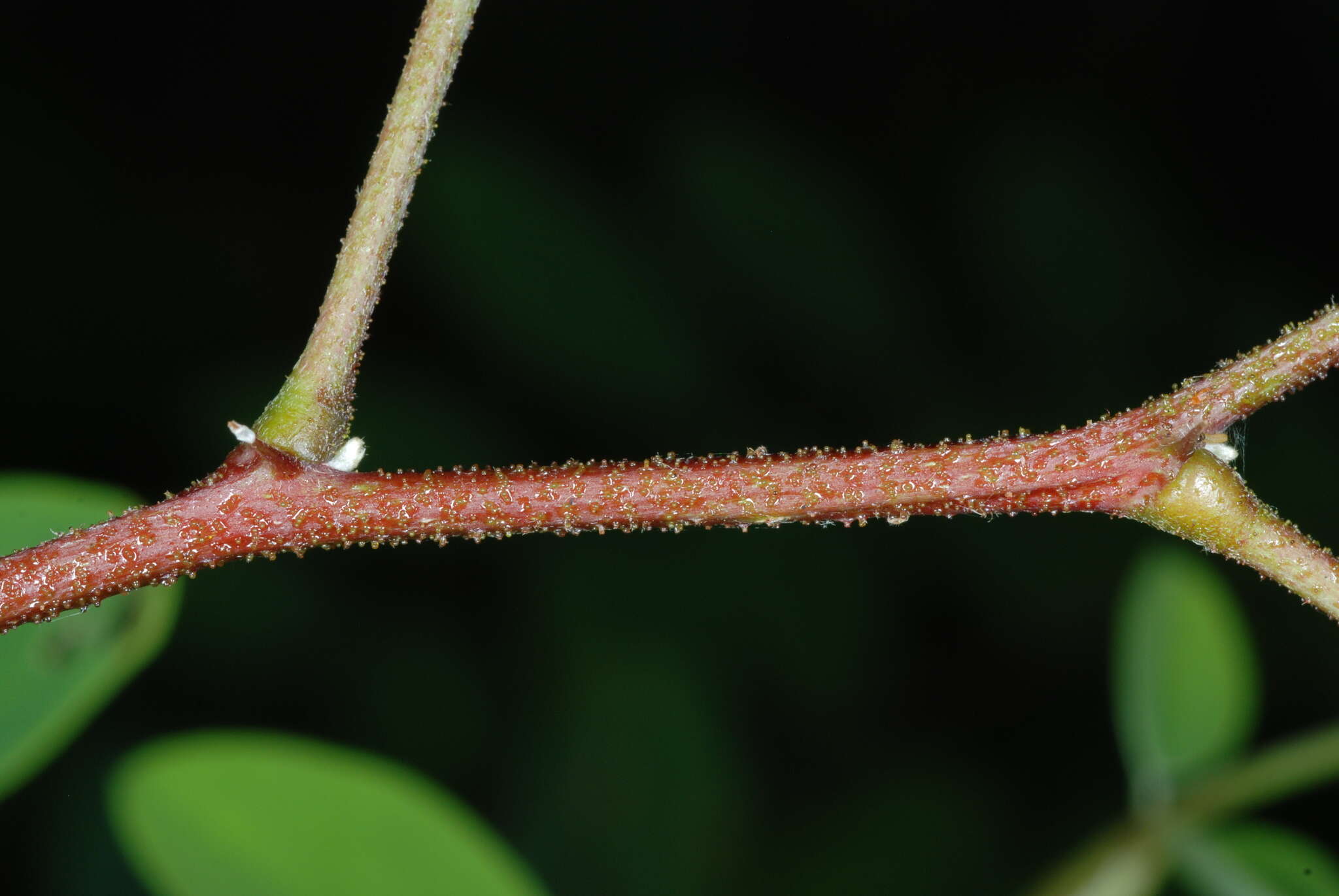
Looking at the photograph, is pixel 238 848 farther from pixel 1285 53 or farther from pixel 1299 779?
pixel 1285 53

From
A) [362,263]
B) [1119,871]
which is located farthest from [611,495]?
[1119,871]

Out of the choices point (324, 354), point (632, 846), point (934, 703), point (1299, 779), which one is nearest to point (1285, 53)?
point (934, 703)

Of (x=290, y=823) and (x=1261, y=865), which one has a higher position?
(x=290, y=823)

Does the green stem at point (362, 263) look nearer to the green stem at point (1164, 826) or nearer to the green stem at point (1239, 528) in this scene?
the green stem at point (1239, 528)

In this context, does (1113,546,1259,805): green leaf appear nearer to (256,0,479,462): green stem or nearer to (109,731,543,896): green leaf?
(109,731,543,896): green leaf

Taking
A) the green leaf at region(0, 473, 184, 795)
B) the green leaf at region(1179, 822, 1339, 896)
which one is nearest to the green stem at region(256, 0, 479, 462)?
the green leaf at region(0, 473, 184, 795)

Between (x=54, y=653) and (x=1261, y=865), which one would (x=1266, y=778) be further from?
(x=54, y=653)
